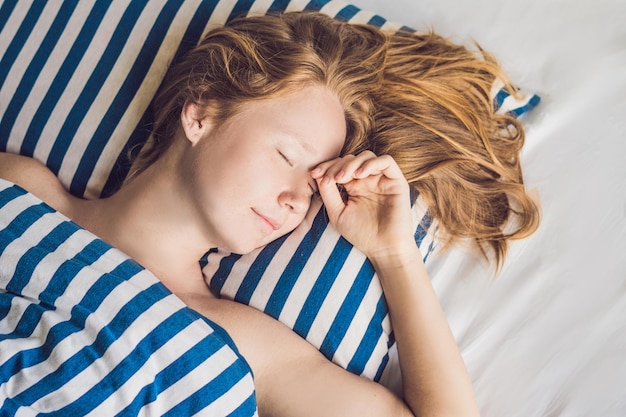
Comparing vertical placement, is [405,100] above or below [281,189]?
above

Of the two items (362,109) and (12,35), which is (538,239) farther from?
(12,35)

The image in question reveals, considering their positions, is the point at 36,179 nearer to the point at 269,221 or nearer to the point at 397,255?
the point at 269,221

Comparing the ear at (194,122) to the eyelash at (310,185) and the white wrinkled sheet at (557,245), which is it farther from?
the white wrinkled sheet at (557,245)

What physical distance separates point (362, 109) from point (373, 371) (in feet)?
1.72

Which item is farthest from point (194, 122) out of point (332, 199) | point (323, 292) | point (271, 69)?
point (323, 292)

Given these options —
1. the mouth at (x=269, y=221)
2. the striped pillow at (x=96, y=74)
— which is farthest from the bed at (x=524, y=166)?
the mouth at (x=269, y=221)

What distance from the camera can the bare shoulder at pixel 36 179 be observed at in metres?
1.46

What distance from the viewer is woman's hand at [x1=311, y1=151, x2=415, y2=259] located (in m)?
1.33

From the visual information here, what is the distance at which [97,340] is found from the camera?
1.16 meters

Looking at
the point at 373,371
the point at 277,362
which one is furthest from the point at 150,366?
the point at 373,371

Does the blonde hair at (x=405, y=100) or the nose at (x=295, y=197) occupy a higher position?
the blonde hair at (x=405, y=100)

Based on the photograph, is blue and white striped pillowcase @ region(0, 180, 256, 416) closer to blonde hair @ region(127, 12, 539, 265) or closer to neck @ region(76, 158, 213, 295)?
neck @ region(76, 158, 213, 295)

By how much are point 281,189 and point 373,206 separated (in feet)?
0.75

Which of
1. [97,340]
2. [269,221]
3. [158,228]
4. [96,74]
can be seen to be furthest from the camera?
[96,74]
